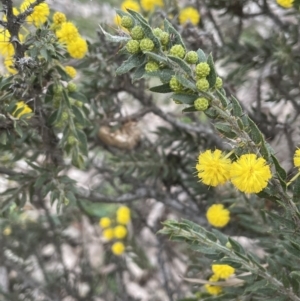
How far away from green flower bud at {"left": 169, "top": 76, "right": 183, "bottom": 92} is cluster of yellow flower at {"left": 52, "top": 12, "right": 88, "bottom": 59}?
12.1 inches

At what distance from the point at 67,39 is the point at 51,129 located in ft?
0.72

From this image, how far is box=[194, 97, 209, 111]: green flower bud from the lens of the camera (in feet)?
2.39

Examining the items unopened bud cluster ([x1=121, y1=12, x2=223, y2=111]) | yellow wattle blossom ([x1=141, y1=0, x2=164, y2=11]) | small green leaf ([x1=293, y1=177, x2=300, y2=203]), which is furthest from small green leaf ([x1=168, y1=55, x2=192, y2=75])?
yellow wattle blossom ([x1=141, y1=0, x2=164, y2=11])

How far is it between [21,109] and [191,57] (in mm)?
379

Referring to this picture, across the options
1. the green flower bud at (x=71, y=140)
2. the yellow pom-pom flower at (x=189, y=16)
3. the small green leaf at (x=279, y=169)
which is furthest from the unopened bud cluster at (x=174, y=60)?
the yellow pom-pom flower at (x=189, y=16)

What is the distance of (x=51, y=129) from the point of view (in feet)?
3.64

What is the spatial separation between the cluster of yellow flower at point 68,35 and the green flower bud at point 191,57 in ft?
1.00

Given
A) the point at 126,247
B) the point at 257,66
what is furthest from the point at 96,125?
the point at 126,247

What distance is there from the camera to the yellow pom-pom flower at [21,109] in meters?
0.96

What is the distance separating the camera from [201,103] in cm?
73

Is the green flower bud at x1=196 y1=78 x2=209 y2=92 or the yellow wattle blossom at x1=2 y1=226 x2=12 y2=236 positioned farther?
the yellow wattle blossom at x1=2 y1=226 x2=12 y2=236

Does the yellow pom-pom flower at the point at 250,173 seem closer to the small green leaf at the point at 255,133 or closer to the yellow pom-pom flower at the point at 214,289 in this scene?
the small green leaf at the point at 255,133

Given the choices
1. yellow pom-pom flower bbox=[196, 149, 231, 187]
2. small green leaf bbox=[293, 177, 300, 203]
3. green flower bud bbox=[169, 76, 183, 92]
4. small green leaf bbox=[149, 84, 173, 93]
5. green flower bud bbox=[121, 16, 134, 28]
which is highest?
green flower bud bbox=[121, 16, 134, 28]

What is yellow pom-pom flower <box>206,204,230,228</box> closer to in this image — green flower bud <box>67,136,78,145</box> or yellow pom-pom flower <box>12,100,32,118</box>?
green flower bud <box>67,136,78,145</box>
